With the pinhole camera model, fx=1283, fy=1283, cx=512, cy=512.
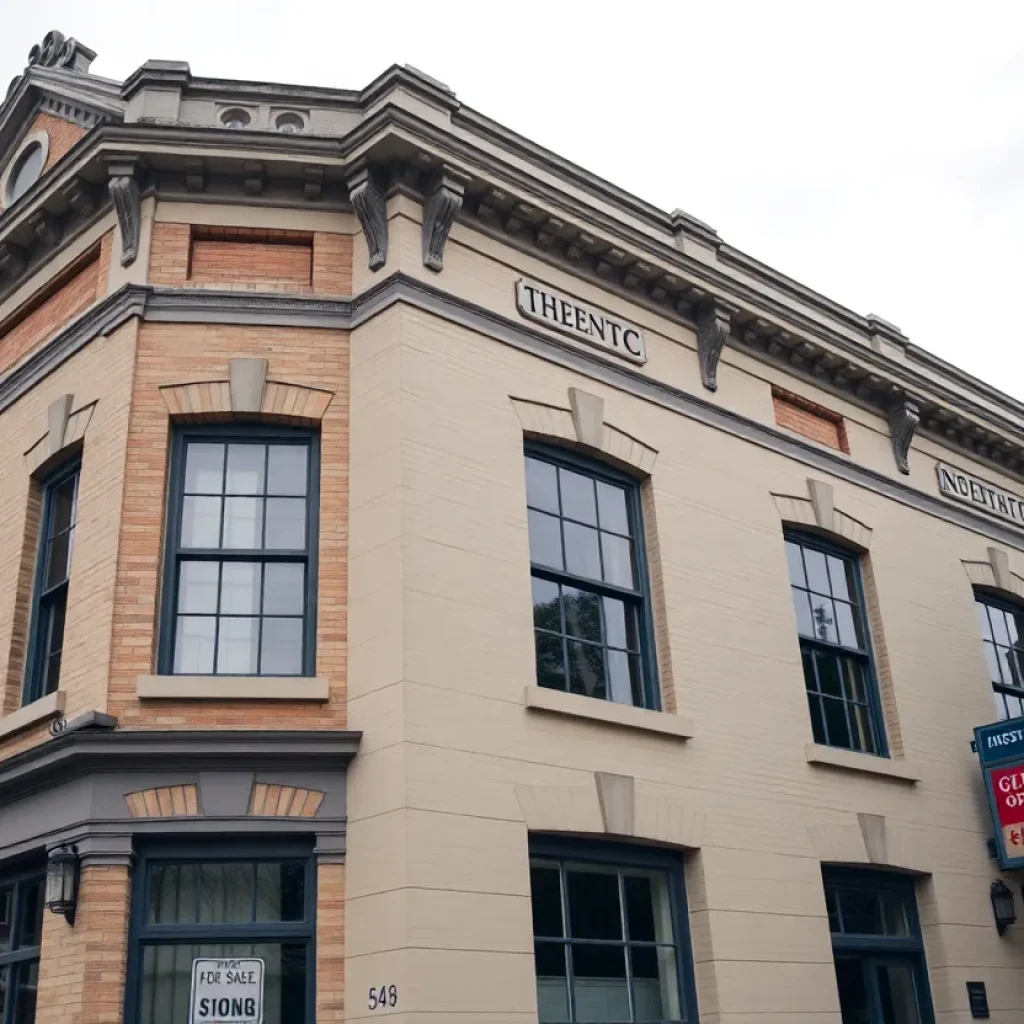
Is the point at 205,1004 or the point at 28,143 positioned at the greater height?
the point at 28,143

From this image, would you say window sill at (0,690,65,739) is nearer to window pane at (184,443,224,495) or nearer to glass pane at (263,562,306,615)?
glass pane at (263,562,306,615)

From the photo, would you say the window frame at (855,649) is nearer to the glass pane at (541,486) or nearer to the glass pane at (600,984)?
the glass pane at (541,486)

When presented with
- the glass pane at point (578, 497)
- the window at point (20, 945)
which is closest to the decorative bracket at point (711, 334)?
the glass pane at point (578, 497)

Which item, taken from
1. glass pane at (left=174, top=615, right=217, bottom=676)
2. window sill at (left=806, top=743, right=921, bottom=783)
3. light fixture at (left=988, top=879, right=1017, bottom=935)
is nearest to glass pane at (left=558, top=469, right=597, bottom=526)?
window sill at (left=806, top=743, right=921, bottom=783)

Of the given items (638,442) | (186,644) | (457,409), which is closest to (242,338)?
(457,409)

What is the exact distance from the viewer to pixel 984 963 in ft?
43.7

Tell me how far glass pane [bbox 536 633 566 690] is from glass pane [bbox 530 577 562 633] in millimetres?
106

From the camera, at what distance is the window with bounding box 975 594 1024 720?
16094 mm

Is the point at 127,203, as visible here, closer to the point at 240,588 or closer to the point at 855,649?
the point at 240,588

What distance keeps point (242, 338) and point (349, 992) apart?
562 cm

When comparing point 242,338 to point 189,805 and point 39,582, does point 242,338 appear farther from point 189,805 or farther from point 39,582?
point 189,805

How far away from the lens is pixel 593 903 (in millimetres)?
10594

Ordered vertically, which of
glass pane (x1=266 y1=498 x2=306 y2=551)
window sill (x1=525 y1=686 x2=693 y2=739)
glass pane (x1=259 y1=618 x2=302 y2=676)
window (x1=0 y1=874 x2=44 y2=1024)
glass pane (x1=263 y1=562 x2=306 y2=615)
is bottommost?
window (x1=0 y1=874 x2=44 y2=1024)

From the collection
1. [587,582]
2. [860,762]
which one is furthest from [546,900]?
[860,762]
